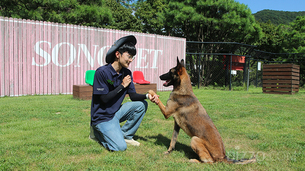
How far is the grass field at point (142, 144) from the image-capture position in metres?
2.84

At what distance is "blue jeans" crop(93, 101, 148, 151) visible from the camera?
3268 millimetres

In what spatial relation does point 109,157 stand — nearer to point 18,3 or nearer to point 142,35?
point 142,35

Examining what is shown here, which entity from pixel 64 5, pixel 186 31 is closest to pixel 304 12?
pixel 186 31

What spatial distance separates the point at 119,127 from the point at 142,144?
0.56 metres

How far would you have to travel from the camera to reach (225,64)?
1683 cm

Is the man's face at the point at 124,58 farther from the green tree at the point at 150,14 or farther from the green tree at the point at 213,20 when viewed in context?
the green tree at the point at 150,14

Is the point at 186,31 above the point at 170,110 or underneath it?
above

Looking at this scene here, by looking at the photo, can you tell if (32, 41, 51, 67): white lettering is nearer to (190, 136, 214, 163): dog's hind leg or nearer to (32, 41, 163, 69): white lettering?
(32, 41, 163, 69): white lettering

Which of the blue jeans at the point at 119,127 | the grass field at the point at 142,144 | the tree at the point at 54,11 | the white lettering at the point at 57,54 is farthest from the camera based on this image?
the tree at the point at 54,11

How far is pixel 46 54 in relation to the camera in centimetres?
992

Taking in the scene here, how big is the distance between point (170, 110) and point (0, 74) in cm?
886

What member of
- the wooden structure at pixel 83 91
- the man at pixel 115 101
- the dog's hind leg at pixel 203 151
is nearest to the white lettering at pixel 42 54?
the wooden structure at pixel 83 91

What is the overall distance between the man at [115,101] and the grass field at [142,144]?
23cm

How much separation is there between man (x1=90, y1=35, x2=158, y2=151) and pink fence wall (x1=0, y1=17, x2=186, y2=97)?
7430mm
